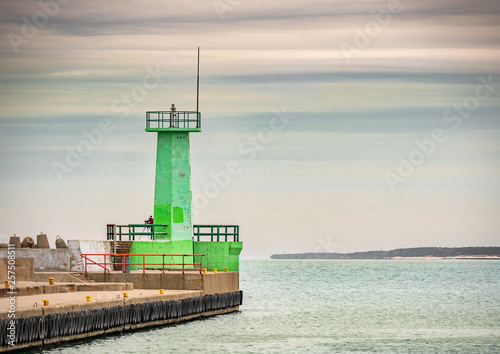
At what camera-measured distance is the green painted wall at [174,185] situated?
49.8 meters

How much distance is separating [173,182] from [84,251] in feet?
20.6

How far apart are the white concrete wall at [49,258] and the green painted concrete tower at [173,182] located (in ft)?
18.1

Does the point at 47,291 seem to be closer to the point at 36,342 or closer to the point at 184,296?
the point at 184,296

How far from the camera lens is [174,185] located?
1967 inches

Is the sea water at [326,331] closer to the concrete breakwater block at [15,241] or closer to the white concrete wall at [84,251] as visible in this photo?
the white concrete wall at [84,251]

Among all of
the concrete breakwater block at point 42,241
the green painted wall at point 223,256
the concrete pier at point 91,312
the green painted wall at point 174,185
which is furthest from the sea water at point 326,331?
the concrete breakwater block at point 42,241

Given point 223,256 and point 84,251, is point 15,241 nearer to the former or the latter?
point 84,251

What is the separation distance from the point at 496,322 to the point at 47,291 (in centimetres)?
2214

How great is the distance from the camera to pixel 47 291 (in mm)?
38875

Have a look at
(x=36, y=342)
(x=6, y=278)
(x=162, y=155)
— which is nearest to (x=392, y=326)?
(x=162, y=155)

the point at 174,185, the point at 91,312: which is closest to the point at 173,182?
the point at 174,185

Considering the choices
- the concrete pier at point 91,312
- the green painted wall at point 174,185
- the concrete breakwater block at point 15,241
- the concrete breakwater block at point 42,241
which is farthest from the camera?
the green painted wall at point 174,185

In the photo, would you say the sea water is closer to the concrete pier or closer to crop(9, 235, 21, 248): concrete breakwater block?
the concrete pier

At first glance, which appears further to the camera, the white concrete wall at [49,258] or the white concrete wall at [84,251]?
the white concrete wall at [49,258]
